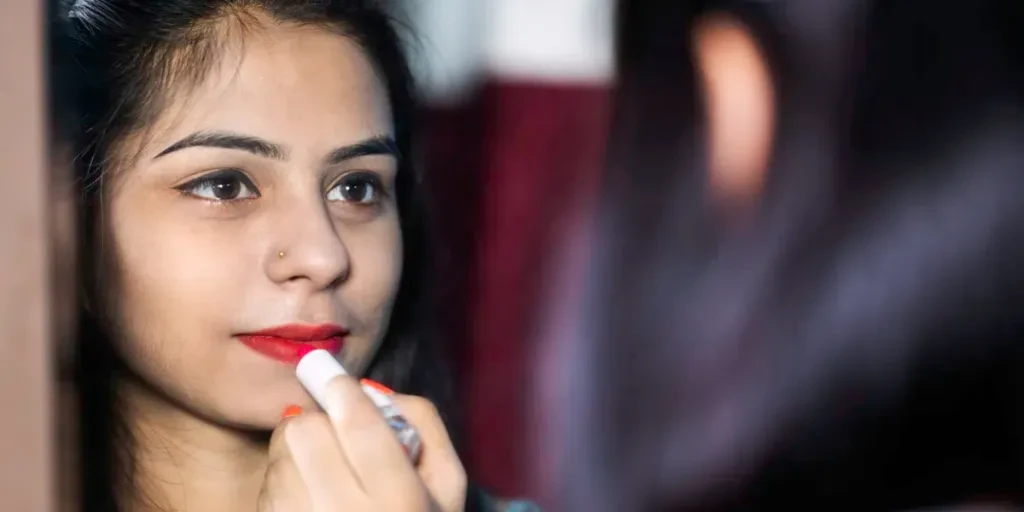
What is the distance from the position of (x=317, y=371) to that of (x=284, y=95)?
159mm

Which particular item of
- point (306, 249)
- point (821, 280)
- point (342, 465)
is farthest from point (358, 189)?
point (821, 280)

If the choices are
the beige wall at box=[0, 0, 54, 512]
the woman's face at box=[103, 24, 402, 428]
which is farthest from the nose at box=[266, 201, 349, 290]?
the beige wall at box=[0, 0, 54, 512]

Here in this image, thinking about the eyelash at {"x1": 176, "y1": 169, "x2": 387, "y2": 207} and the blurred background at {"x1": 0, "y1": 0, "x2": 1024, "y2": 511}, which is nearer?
the eyelash at {"x1": 176, "y1": 169, "x2": 387, "y2": 207}

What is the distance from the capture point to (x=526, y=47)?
684 mm

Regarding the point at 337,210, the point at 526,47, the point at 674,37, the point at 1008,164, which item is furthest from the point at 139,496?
the point at 1008,164

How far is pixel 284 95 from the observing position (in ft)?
1.90

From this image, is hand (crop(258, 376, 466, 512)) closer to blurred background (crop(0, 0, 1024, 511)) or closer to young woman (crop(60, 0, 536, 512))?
young woman (crop(60, 0, 536, 512))

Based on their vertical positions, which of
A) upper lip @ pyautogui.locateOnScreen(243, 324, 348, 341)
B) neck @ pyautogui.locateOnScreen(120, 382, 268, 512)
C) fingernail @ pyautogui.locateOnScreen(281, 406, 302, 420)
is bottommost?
neck @ pyautogui.locateOnScreen(120, 382, 268, 512)

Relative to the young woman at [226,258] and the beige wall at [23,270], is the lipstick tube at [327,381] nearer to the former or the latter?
the young woman at [226,258]

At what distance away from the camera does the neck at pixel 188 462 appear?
0.58 meters

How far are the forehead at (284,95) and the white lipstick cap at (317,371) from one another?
120mm

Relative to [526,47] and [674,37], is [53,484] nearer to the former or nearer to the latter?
[526,47]

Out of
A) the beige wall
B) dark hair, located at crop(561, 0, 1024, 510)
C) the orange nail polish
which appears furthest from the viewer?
dark hair, located at crop(561, 0, 1024, 510)

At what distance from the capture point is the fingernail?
0.58 m
